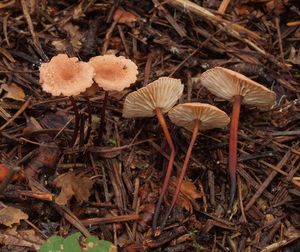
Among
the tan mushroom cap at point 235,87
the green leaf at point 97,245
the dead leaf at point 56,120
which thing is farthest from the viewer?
the dead leaf at point 56,120

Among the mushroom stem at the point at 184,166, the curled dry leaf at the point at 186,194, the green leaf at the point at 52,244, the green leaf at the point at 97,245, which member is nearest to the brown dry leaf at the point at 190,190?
the curled dry leaf at the point at 186,194

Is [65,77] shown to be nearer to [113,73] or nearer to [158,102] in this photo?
[113,73]

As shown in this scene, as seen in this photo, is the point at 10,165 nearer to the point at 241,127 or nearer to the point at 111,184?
the point at 111,184

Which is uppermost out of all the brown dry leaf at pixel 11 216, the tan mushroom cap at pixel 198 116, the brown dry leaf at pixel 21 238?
the tan mushroom cap at pixel 198 116

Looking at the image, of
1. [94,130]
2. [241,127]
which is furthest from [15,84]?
[241,127]

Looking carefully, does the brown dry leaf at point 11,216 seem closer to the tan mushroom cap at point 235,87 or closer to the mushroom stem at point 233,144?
→ the mushroom stem at point 233,144

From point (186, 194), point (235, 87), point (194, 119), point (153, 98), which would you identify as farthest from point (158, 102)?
point (186, 194)

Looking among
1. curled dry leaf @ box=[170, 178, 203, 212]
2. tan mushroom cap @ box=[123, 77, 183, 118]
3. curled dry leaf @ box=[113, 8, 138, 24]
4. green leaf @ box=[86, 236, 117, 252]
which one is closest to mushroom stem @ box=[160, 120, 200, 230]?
curled dry leaf @ box=[170, 178, 203, 212]
